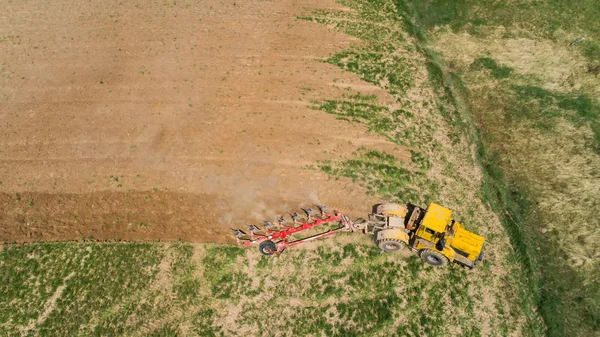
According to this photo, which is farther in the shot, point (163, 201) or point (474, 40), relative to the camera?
point (474, 40)

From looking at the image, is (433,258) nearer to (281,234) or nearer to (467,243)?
(467,243)

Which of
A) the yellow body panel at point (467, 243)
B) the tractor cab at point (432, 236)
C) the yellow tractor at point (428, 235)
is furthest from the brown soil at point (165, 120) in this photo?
the yellow body panel at point (467, 243)

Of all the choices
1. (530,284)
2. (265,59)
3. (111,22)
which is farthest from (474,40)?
(111,22)

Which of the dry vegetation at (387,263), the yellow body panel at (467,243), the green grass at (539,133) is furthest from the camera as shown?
the green grass at (539,133)

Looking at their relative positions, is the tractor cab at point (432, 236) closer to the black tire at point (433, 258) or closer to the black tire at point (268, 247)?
the black tire at point (433, 258)

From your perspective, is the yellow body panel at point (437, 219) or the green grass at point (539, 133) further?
the green grass at point (539, 133)

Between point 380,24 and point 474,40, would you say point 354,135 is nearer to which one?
point 380,24

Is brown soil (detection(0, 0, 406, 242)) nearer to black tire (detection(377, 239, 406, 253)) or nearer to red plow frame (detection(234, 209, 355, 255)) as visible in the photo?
red plow frame (detection(234, 209, 355, 255))
